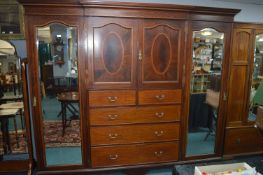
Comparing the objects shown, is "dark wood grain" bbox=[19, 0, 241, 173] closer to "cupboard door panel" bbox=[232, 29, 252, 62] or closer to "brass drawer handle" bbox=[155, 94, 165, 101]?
"brass drawer handle" bbox=[155, 94, 165, 101]

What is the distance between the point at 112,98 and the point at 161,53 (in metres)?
0.75

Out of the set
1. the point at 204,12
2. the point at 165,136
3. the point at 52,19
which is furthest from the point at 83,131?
the point at 204,12

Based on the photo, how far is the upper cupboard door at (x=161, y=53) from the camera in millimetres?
2139

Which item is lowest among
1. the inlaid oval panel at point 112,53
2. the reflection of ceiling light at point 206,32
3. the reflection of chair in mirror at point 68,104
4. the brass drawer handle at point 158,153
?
the brass drawer handle at point 158,153

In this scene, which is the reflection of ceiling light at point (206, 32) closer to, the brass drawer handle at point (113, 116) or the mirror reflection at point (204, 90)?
the mirror reflection at point (204, 90)

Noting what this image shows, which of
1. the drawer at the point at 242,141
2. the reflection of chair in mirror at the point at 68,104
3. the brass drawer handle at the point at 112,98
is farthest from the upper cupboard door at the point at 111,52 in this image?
the drawer at the point at 242,141

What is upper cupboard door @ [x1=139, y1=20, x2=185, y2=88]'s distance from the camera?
2.14 metres

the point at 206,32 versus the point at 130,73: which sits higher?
the point at 206,32

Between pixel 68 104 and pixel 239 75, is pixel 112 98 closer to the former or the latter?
pixel 68 104

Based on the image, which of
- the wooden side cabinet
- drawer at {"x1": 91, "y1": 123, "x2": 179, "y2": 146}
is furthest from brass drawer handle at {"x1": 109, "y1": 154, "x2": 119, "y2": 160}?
the wooden side cabinet

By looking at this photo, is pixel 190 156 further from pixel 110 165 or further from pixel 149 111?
pixel 110 165

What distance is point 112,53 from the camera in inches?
82.8

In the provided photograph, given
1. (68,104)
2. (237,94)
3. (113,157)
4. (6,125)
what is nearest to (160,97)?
(113,157)

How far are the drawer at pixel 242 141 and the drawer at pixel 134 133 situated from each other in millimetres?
856
